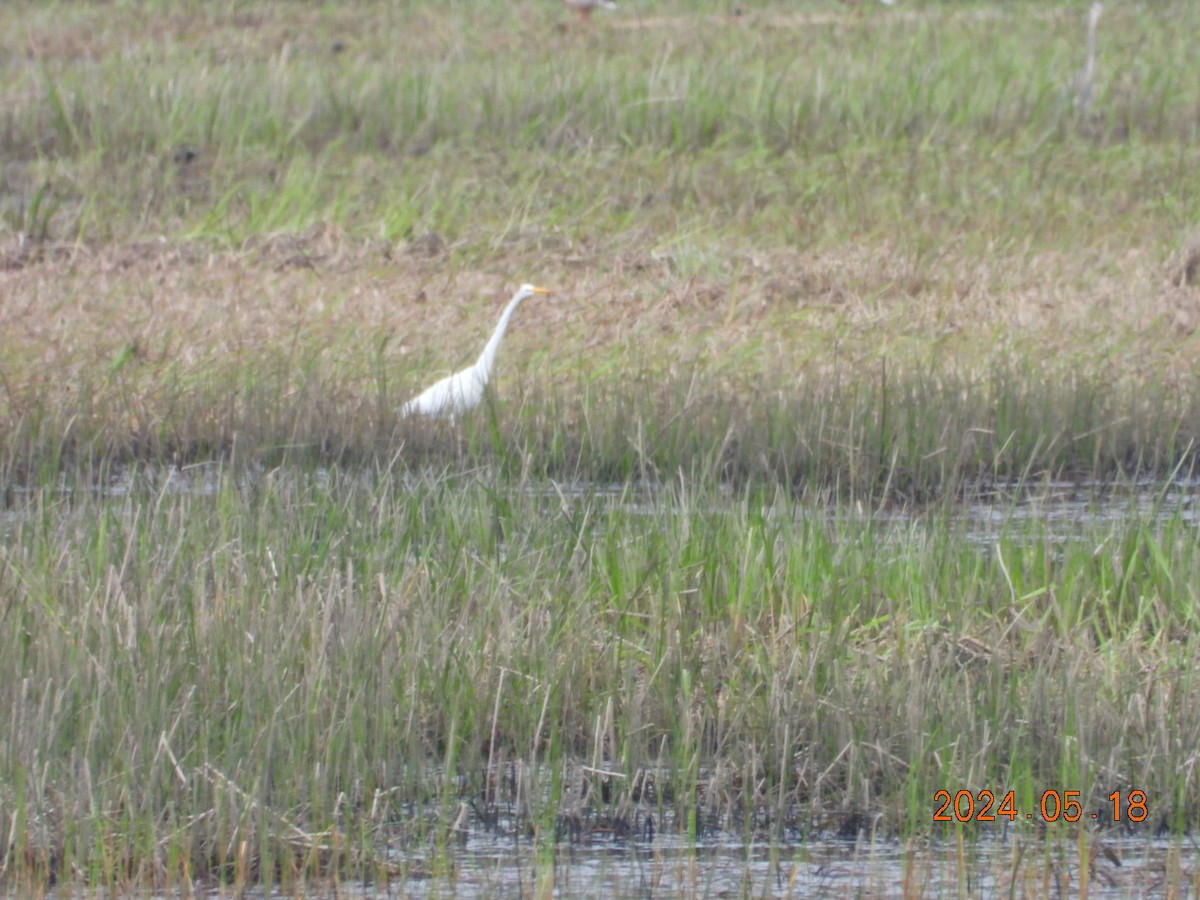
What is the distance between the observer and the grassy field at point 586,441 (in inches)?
147

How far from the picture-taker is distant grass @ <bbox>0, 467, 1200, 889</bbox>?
138 inches

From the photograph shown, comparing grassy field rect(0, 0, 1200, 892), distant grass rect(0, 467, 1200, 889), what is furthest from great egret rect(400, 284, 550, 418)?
distant grass rect(0, 467, 1200, 889)

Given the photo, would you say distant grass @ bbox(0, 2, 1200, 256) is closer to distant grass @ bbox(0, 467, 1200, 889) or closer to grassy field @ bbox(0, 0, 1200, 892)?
grassy field @ bbox(0, 0, 1200, 892)

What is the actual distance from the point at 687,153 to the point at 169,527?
24.4 feet

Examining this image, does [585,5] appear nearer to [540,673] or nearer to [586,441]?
[586,441]

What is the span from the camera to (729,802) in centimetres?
380

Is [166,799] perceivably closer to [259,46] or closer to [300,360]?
[300,360]

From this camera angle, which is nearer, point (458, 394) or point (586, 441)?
point (586, 441)

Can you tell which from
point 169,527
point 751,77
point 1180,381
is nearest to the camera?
point 169,527

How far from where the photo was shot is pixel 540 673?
4145 mm

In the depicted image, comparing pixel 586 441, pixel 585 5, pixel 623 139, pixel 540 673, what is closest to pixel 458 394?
pixel 586 441

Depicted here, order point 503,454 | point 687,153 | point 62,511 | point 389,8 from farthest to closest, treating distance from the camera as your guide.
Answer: point 389,8
point 687,153
point 503,454
point 62,511

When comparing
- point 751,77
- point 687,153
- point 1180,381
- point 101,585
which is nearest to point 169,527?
point 101,585

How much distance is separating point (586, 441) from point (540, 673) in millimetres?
2529
